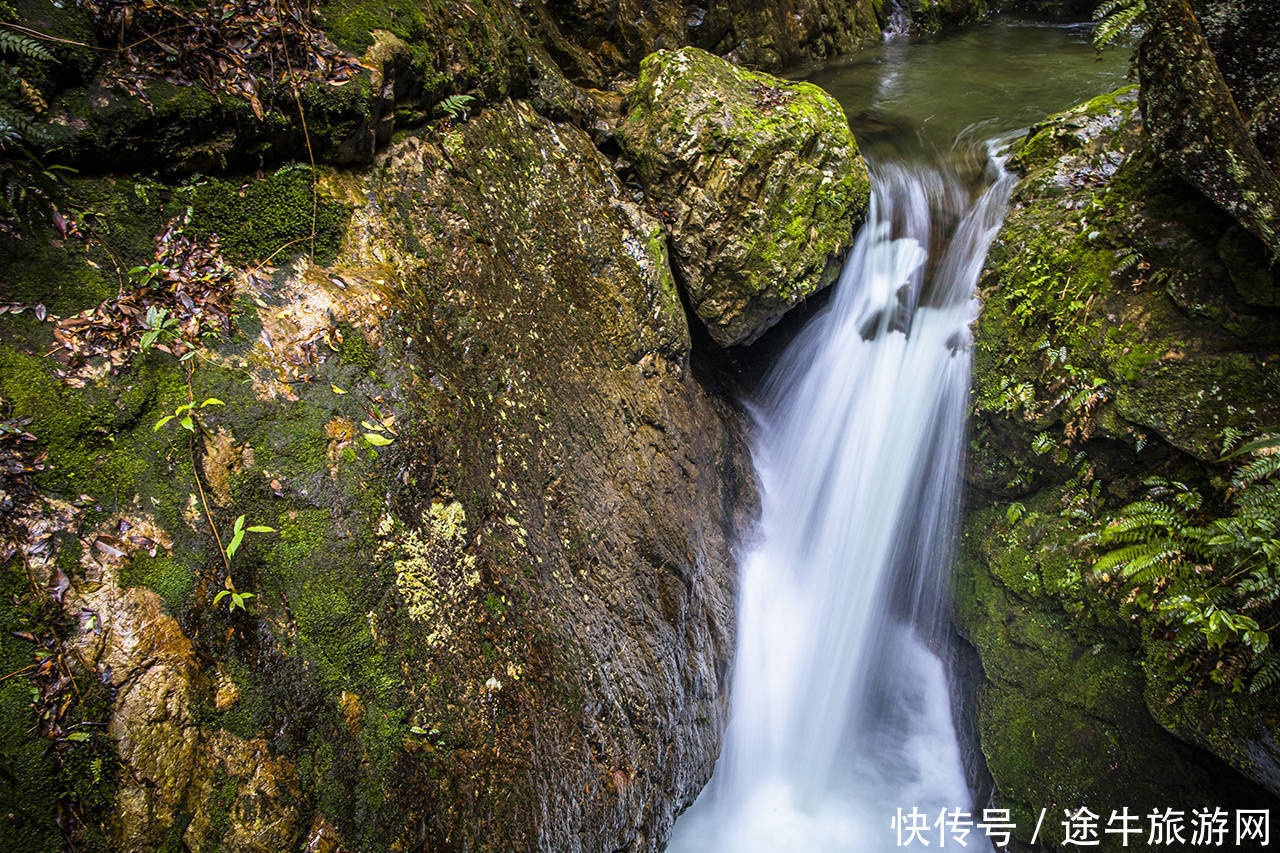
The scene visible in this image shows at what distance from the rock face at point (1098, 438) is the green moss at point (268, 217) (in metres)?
5.50

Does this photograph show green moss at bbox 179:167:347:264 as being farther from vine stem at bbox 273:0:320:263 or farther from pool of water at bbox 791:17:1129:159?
pool of water at bbox 791:17:1129:159

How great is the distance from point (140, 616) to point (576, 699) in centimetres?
→ 222

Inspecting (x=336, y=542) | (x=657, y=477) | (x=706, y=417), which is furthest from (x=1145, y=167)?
(x=336, y=542)

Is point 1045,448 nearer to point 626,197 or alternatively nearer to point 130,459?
point 626,197

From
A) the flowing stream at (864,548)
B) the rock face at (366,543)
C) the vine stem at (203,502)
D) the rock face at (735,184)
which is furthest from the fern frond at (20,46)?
the flowing stream at (864,548)

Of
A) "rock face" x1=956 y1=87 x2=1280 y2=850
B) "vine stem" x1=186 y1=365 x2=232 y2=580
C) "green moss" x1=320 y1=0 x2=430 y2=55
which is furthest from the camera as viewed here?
"rock face" x1=956 y1=87 x2=1280 y2=850

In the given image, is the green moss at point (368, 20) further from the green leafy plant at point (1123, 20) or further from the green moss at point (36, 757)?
the green leafy plant at point (1123, 20)

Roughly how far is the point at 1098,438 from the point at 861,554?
7.68 feet

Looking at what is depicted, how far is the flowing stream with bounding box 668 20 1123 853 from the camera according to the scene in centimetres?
546

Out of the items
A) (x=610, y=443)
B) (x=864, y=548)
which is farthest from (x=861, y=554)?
(x=610, y=443)

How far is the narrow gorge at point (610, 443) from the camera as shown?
2365mm

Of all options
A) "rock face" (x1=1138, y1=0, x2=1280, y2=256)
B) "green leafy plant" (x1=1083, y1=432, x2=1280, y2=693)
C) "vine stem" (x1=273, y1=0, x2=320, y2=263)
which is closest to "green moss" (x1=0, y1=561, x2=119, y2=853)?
"vine stem" (x1=273, y1=0, x2=320, y2=263)

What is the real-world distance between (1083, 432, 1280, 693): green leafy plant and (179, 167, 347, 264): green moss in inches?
207

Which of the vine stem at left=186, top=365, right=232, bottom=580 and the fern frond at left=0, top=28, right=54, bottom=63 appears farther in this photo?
the vine stem at left=186, top=365, right=232, bottom=580
